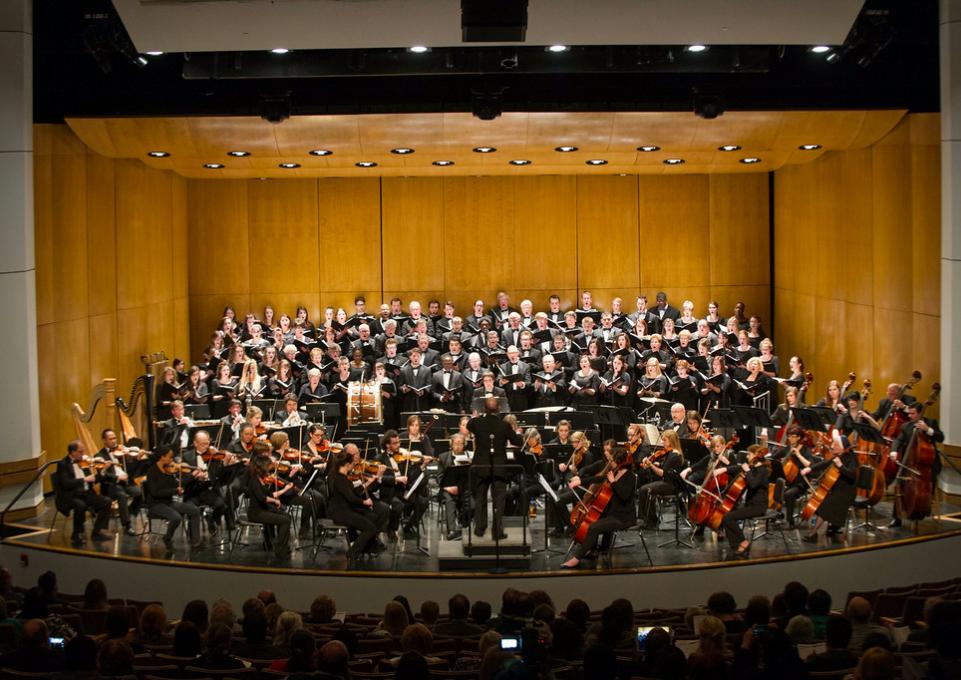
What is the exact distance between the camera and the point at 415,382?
13375 millimetres

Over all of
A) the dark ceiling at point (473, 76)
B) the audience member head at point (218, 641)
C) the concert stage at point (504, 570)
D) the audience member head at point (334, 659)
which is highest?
the dark ceiling at point (473, 76)

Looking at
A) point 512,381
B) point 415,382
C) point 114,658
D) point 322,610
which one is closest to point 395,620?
point 322,610

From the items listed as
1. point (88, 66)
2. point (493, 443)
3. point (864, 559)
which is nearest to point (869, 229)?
point (864, 559)

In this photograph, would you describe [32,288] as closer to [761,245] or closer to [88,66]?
[88,66]

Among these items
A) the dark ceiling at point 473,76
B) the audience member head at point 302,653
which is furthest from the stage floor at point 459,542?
the dark ceiling at point 473,76

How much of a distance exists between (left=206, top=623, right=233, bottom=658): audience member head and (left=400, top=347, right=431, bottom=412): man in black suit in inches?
307

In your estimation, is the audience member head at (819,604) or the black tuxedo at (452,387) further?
the black tuxedo at (452,387)

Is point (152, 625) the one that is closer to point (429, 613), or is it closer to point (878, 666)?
point (429, 613)

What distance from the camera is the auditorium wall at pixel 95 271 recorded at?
1227 cm

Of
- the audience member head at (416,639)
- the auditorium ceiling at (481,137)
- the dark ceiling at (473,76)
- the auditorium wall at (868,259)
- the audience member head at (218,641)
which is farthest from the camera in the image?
the auditorium ceiling at (481,137)

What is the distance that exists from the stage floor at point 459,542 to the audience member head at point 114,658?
4.35 meters

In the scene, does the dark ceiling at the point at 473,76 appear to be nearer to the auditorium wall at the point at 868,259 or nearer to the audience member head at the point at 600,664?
the auditorium wall at the point at 868,259

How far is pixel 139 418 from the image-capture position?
14.1 metres

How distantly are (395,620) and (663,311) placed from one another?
9.68 m
